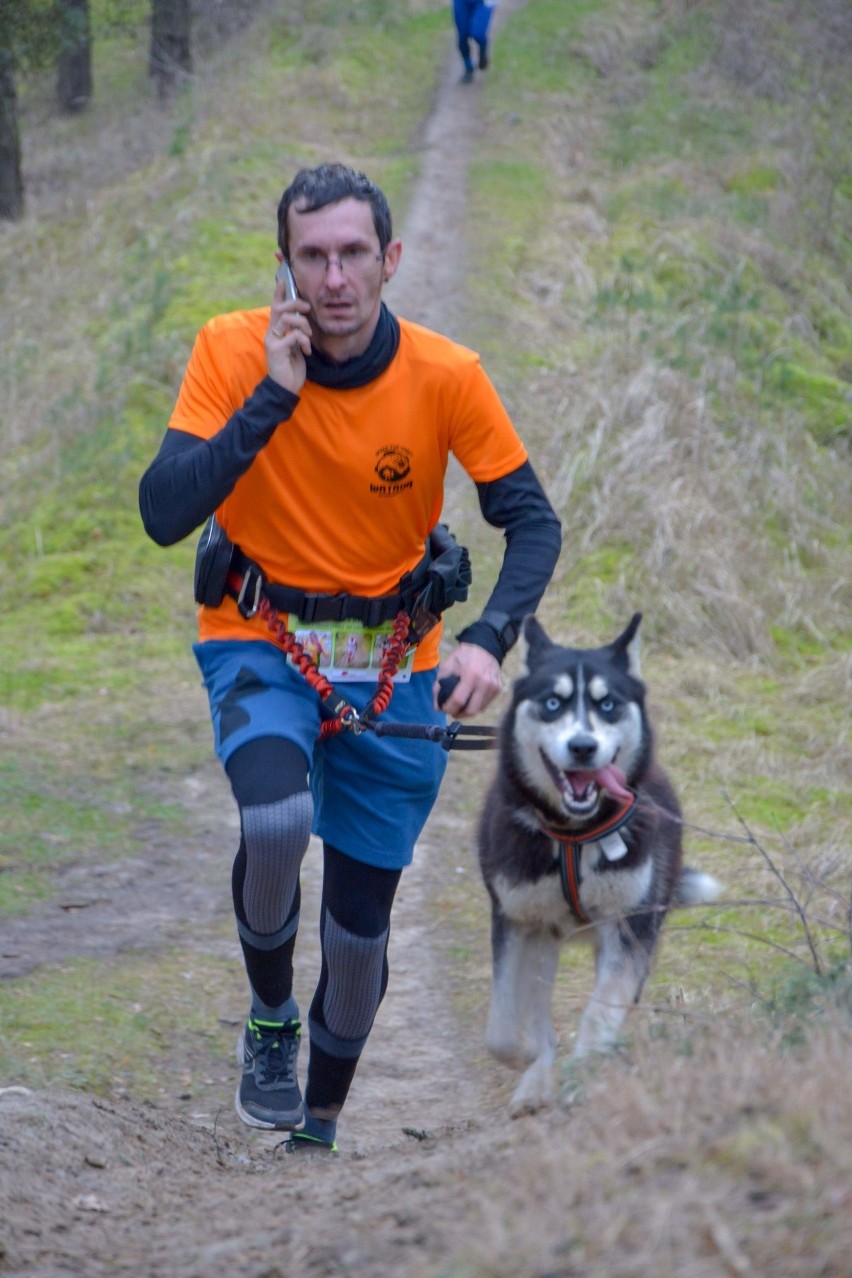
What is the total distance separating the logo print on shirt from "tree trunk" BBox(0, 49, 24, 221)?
634 inches

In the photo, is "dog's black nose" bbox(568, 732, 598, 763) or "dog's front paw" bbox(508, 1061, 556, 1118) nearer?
"dog's front paw" bbox(508, 1061, 556, 1118)

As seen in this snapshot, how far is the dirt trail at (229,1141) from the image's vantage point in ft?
8.63

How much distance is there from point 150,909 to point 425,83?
19118 millimetres

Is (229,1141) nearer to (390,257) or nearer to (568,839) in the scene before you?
(568,839)

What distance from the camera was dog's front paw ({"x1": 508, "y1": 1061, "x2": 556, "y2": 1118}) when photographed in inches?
136

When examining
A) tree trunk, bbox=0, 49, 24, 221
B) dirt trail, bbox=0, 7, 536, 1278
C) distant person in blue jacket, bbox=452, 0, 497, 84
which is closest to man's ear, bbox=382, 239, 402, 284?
dirt trail, bbox=0, 7, 536, 1278

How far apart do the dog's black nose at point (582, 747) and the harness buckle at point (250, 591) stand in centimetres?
88

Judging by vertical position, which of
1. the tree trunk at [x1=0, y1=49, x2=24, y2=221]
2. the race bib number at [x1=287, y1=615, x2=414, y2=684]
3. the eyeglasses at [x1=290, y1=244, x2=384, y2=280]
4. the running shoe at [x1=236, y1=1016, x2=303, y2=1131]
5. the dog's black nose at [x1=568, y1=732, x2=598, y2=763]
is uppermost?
the eyeglasses at [x1=290, y1=244, x2=384, y2=280]

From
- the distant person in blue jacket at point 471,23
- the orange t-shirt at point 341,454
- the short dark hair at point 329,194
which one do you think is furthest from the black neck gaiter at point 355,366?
the distant person in blue jacket at point 471,23

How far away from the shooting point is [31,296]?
16.6m

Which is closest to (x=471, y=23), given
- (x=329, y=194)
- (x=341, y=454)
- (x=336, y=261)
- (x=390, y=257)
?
(x=390, y=257)

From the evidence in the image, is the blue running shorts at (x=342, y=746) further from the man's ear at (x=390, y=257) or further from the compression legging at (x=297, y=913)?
the man's ear at (x=390, y=257)

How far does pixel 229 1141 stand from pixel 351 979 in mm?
755

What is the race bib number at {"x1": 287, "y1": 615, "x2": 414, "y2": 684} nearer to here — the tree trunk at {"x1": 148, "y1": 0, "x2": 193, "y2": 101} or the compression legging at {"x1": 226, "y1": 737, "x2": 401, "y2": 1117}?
the compression legging at {"x1": 226, "y1": 737, "x2": 401, "y2": 1117}
